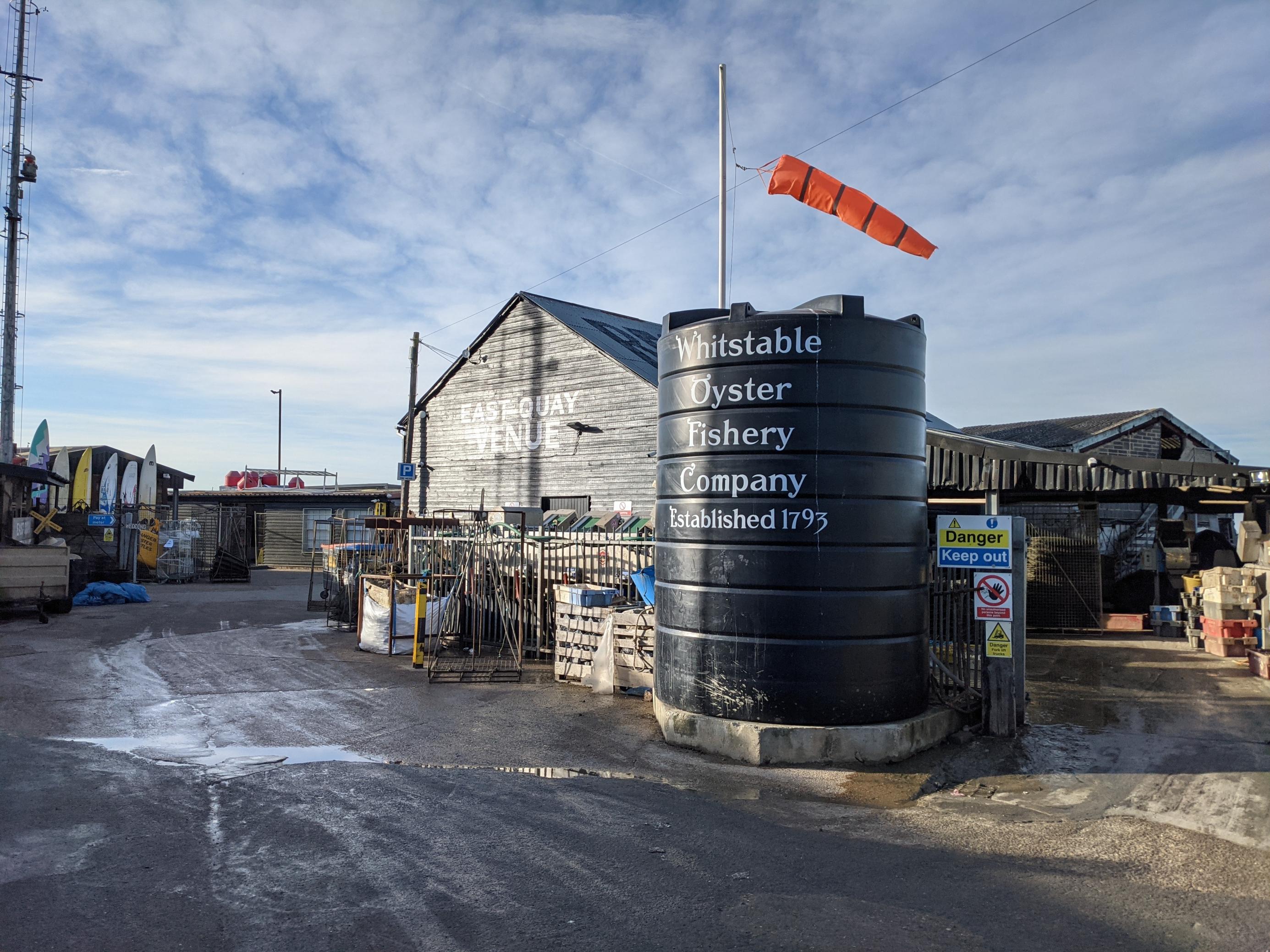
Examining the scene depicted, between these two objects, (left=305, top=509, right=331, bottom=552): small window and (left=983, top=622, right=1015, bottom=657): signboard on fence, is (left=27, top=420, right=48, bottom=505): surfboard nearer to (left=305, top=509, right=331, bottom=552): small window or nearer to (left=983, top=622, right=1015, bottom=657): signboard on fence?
(left=305, top=509, right=331, bottom=552): small window

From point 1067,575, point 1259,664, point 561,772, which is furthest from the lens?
point 1067,575

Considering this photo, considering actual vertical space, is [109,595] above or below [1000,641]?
below

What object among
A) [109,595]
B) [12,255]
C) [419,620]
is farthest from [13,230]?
[419,620]

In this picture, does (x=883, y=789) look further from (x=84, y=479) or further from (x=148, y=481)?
(x=148, y=481)

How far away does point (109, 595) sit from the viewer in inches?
888

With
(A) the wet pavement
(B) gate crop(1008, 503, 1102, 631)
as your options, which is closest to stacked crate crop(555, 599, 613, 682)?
(A) the wet pavement

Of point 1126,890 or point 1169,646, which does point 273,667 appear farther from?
point 1169,646

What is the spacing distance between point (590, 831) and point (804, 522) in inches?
119

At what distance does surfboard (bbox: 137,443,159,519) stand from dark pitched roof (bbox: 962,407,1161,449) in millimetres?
30083

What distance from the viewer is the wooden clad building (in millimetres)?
22234

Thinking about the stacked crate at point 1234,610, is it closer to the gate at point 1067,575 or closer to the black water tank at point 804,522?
the gate at point 1067,575

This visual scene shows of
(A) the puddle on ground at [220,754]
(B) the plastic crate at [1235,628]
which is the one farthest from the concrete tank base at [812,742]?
(B) the plastic crate at [1235,628]

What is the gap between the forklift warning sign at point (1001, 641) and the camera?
7953mm

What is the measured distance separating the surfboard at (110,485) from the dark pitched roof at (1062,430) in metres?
30.2
